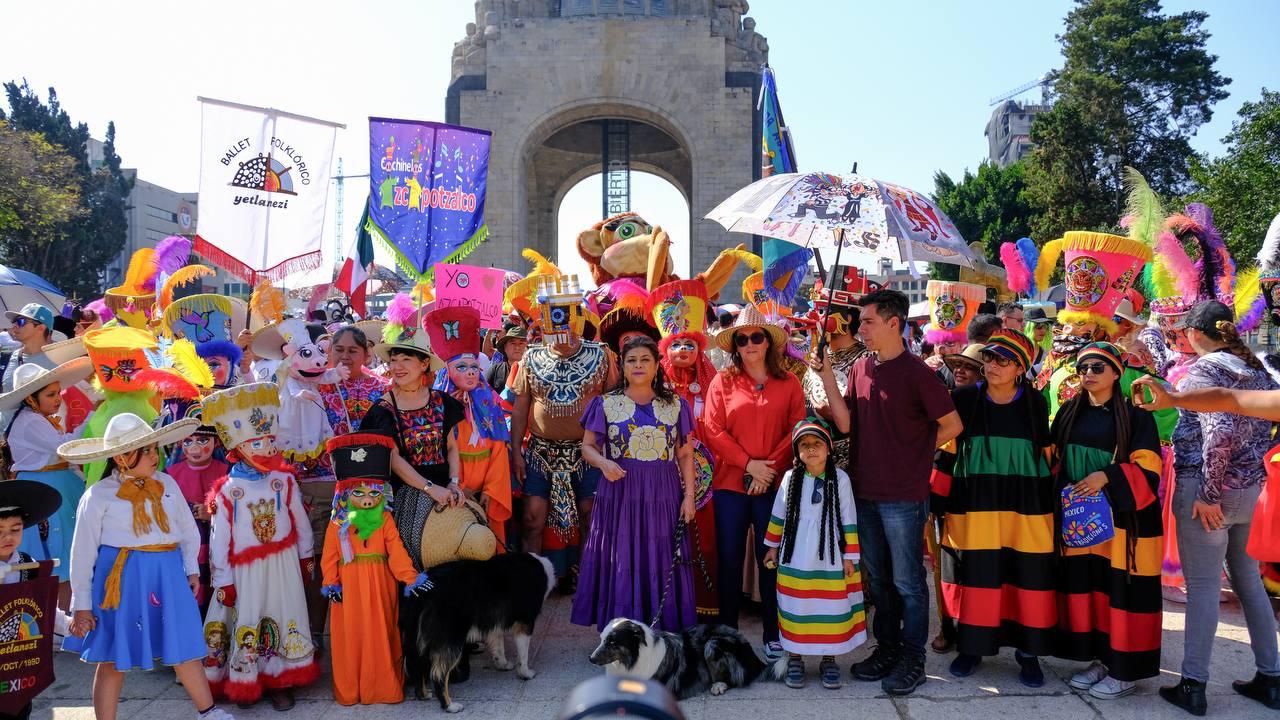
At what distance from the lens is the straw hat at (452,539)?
433cm

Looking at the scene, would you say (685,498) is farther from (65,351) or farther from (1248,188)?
(1248,188)

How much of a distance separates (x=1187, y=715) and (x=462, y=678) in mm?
3586

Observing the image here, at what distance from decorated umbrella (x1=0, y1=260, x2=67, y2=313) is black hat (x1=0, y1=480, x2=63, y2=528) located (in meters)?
4.70

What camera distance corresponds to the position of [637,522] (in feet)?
15.2

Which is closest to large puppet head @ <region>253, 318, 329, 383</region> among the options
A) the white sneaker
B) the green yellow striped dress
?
the green yellow striped dress

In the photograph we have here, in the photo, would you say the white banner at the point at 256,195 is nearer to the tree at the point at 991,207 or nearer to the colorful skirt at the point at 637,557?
the colorful skirt at the point at 637,557

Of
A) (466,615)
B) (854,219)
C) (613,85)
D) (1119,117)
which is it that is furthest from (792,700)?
(1119,117)

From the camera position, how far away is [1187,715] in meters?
3.89

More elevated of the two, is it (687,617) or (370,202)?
(370,202)

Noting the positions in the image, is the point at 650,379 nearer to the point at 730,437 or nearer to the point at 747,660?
the point at 730,437

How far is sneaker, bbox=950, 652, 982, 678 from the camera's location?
14.3 ft

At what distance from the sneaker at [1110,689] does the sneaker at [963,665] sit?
0.56 m

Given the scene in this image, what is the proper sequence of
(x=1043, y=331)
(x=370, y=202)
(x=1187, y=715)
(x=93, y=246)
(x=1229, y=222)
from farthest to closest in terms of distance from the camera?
(x=93, y=246), (x=1229, y=222), (x=1043, y=331), (x=370, y=202), (x=1187, y=715)

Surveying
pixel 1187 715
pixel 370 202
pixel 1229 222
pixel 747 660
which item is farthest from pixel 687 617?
pixel 1229 222
